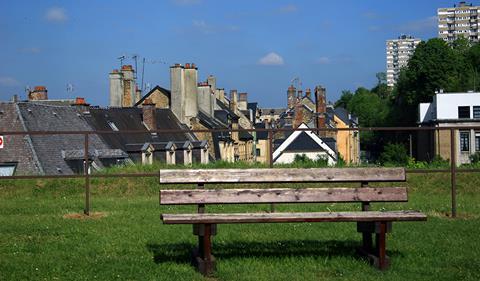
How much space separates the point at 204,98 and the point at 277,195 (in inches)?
2208

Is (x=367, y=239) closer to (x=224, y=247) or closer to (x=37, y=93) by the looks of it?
(x=224, y=247)

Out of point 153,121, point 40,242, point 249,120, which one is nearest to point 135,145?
point 153,121

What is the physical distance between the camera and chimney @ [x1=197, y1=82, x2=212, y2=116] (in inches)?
2510

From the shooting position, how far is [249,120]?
91000mm

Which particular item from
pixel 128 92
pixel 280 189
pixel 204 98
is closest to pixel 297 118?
pixel 204 98

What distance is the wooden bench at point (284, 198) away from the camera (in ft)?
25.0

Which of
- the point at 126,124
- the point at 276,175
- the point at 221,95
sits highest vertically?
the point at 221,95

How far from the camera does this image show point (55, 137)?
129 ft

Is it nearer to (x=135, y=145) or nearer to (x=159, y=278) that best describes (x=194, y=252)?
(x=159, y=278)

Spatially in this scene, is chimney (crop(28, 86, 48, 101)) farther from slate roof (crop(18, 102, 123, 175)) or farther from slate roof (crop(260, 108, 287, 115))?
slate roof (crop(260, 108, 287, 115))

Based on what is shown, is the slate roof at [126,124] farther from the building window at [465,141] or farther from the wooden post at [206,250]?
the wooden post at [206,250]

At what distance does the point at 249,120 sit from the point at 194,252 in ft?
271

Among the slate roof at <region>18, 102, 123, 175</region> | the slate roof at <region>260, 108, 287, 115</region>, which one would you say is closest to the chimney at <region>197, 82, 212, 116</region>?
the slate roof at <region>18, 102, 123, 175</region>

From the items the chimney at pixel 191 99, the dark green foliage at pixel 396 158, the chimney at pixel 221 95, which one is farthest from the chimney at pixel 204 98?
the dark green foliage at pixel 396 158
